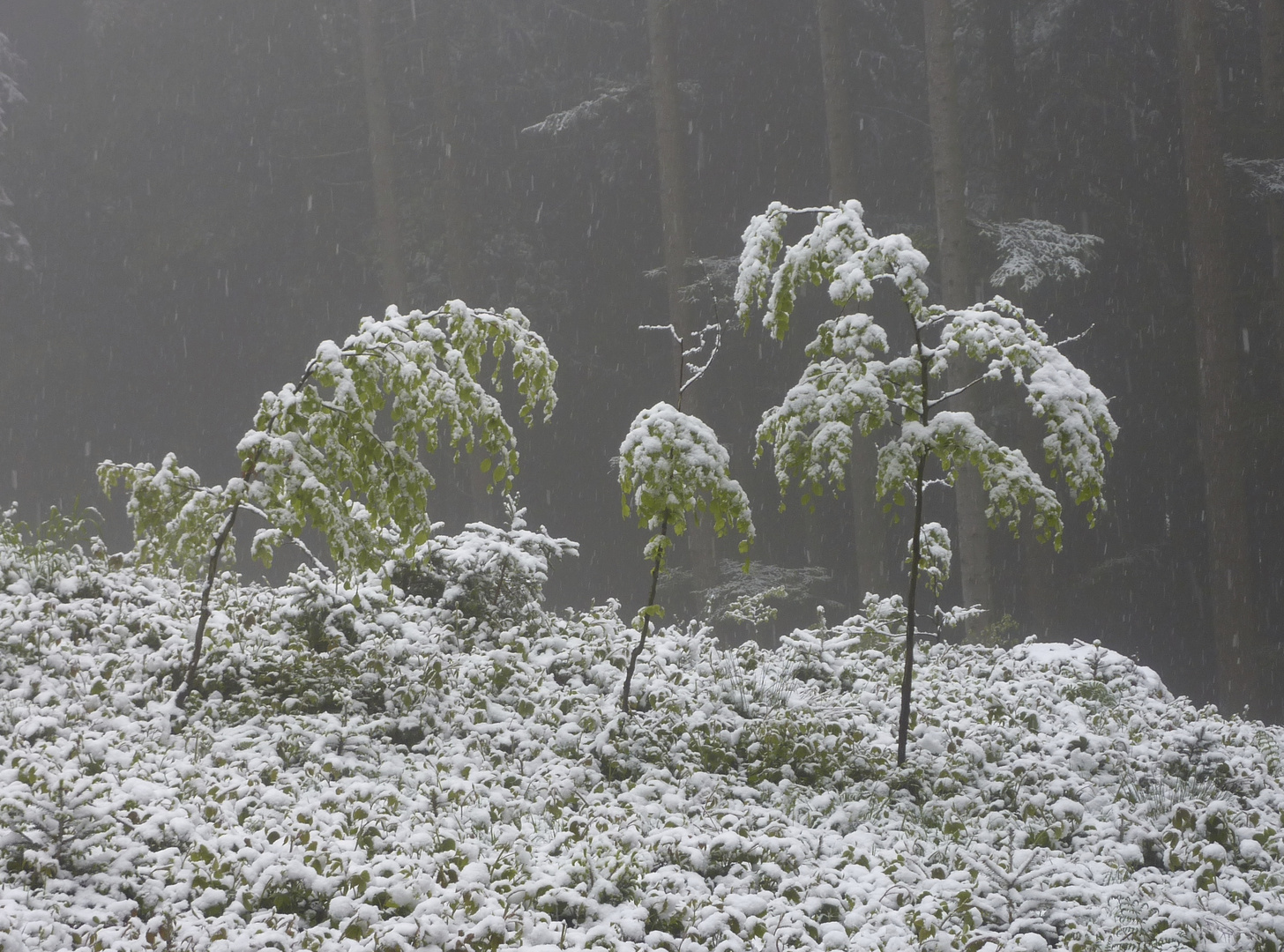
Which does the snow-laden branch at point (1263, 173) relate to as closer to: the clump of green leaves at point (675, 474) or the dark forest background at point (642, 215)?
the dark forest background at point (642, 215)

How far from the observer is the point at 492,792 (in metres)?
4.90

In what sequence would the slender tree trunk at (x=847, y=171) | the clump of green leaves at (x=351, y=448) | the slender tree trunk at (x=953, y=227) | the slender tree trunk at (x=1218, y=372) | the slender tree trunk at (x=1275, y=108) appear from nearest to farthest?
the clump of green leaves at (x=351, y=448), the slender tree trunk at (x=953, y=227), the slender tree trunk at (x=1218, y=372), the slender tree trunk at (x=1275, y=108), the slender tree trunk at (x=847, y=171)

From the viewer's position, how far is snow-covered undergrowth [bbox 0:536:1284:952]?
152 inches

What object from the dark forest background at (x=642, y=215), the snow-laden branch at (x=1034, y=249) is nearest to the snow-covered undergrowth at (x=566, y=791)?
the snow-laden branch at (x=1034, y=249)

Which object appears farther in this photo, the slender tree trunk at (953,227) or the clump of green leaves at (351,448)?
the slender tree trunk at (953,227)

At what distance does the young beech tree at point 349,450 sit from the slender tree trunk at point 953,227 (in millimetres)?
8561

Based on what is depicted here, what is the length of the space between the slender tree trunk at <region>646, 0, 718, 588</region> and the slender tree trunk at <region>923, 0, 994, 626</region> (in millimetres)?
3845

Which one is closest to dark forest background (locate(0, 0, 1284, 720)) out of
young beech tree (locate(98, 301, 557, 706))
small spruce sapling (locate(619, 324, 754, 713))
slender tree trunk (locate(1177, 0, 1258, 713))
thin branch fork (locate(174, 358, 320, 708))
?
slender tree trunk (locate(1177, 0, 1258, 713))

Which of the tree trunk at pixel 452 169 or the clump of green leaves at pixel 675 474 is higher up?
the tree trunk at pixel 452 169

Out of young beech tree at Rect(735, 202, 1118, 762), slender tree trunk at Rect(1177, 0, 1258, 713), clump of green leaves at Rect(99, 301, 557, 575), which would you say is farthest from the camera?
slender tree trunk at Rect(1177, 0, 1258, 713)

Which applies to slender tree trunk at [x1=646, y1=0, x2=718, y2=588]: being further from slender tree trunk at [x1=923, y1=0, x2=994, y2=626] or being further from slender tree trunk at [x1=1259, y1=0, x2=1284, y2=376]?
slender tree trunk at [x1=1259, y1=0, x2=1284, y2=376]

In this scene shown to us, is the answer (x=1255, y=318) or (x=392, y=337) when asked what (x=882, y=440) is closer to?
(x=1255, y=318)

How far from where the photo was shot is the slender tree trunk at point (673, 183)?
50.6 ft

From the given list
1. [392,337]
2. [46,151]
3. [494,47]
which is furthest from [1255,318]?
[46,151]
